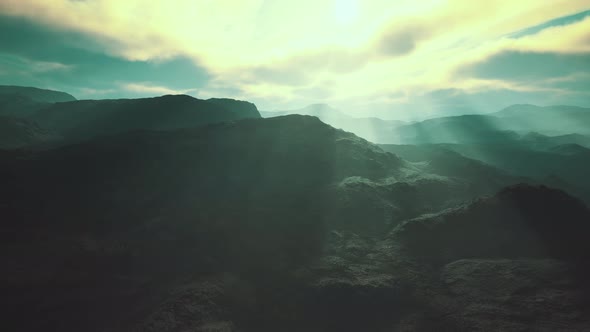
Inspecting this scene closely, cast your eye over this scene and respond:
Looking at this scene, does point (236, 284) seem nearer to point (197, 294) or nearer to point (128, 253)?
point (197, 294)

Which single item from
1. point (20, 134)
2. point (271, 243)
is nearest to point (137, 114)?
point (20, 134)

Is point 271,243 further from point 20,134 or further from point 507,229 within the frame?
point 20,134

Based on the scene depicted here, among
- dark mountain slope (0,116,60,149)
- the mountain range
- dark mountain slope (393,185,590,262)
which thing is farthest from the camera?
dark mountain slope (0,116,60,149)

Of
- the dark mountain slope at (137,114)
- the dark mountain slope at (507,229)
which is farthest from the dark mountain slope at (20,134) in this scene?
the dark mountain slope at (507,229)

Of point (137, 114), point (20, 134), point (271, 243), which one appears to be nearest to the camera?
point (271, 243)

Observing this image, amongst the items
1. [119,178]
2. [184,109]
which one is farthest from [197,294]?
[184,109]

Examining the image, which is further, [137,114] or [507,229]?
[137,114]

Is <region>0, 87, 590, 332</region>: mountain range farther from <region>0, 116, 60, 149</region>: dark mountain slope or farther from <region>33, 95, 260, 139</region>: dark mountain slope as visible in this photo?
<region>33, 95, 260, 139</region>: dark mountain slope

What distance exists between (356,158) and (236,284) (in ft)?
151

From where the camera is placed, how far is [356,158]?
224 feet

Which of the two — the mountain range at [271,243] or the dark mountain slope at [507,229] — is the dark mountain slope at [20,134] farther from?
the dark mountain slope at [507,229]

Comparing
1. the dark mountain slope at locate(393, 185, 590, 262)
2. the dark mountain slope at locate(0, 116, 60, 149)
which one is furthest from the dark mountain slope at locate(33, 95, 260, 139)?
the dark mountain slope at locate(393, 185, 590, 262)

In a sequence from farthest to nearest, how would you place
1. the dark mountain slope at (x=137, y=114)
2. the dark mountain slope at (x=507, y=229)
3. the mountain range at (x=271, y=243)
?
1. the dark mountain slope at (x=137, y=114)
2. the dark mountain slope at (x=507, y=229)
3. the mountain range at (x=271, y=243)

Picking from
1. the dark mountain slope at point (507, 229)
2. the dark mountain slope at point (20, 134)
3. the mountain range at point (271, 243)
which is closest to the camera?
the mountain range at point (271, 243)
